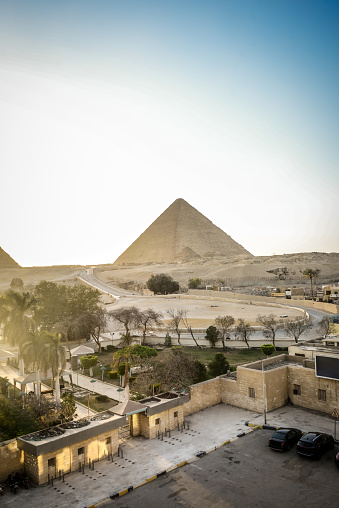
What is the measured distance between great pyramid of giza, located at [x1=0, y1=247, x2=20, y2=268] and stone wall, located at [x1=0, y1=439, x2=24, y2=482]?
173 metres

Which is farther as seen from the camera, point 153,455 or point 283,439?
point 283,439

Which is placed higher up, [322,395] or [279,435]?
[322,395]

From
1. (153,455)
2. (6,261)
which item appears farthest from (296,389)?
(6,261)

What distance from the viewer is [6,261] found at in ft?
583

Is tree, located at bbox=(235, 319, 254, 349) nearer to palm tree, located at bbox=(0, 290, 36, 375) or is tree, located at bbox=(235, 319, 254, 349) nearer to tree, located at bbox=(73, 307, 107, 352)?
tree, located at bbox=(73, 307, 107, 352)

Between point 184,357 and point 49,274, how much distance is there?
149 meters

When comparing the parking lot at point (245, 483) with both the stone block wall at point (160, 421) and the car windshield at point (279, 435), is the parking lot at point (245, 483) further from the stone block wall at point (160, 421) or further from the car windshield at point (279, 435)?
the stone block wall at point (160, 421)

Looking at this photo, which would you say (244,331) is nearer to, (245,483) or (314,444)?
(314,444)

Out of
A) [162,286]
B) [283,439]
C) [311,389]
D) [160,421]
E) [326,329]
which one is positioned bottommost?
[283,439]

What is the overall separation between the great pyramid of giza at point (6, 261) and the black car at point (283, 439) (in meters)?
175

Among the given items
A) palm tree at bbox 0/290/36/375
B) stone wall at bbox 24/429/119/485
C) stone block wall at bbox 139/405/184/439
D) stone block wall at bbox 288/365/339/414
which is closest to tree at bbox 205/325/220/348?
stone block wall at bbox 288/365/339/414

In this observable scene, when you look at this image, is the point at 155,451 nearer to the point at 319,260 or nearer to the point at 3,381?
the point at 3,381

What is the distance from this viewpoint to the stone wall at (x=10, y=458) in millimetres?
13062

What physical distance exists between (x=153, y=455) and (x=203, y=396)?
5.41 meters
